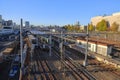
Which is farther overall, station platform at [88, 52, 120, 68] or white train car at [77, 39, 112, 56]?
white train car at [77, 39, 112, 56]

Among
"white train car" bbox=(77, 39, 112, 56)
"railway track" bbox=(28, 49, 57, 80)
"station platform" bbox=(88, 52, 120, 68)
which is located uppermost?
"white train car" bbox=(77, 39, 112, 56)

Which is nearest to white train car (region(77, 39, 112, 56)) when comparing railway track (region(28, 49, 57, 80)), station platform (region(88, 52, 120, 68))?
station platform (region(88, 52, 120, 68))

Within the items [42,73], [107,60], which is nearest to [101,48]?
[107,60]

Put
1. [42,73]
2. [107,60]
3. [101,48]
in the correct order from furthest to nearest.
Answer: [101,48] < [107,60] < [42,73]

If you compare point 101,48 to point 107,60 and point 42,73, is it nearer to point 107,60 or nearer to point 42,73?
point 107,60

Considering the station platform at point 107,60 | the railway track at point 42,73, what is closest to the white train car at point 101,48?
the station platform at point 107,60

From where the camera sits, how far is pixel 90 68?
871 inches

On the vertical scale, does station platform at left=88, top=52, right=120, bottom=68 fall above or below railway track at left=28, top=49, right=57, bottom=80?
above

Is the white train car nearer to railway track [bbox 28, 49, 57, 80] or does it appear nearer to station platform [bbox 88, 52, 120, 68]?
station platform [bbox 88, 52, 120, 68]

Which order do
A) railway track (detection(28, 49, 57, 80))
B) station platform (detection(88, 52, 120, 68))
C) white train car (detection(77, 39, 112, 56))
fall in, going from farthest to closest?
white train car (detection(77, 39, 112, 56)) < station platform (detection(88, 52, 120, 68)) < railway track (detection(28, 49, 57, 80))

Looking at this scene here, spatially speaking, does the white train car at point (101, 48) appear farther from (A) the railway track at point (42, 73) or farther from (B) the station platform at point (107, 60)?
(A) the railway track at point (42, 73)

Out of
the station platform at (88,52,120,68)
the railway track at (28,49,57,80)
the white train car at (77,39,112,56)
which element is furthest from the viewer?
the white train car at (77,39,112,56)

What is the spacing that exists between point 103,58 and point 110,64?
1311mm

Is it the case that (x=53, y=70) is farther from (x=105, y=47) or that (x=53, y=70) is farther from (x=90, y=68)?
(x=105, y=47)
